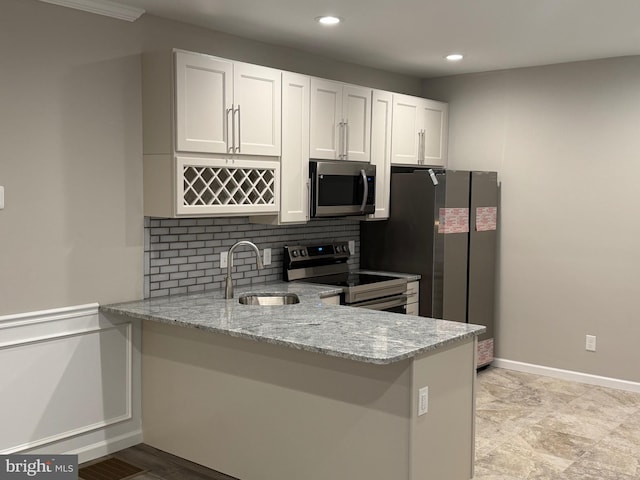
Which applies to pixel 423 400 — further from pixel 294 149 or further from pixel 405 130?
pixel 405 130

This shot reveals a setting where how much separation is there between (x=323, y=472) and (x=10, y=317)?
67.6 inches

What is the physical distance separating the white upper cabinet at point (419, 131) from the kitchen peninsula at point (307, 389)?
1.92 metres

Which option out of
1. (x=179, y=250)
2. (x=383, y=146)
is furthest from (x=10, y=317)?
(x=383, y=146)

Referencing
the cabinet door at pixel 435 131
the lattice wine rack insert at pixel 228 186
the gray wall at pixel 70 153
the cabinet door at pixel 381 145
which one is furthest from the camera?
the cabinet door at pixel 435 131

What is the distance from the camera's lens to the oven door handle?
4789 millimetres

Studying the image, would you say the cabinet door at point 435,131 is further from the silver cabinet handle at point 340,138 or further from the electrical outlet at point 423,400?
the electrical outlet at point 423,400

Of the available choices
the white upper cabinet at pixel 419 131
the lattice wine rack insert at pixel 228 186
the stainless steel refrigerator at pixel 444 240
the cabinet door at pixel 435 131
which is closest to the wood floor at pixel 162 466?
the lattice wine rack insert at pixel 228 186

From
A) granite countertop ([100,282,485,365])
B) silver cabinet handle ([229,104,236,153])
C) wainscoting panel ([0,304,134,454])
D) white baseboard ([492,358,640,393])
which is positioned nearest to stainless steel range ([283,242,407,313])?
granite countertop ([100,282,485,365])

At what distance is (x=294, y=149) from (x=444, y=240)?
146 cm

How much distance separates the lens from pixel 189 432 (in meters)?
3.72

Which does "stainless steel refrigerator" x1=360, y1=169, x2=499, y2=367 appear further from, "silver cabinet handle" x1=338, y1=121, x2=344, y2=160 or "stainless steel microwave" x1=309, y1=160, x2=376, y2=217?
"silver cabinet handle" x1=338, y1=121, x2=344, y2=160

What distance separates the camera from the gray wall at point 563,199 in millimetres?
5086

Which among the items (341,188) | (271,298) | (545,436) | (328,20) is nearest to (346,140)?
(341,188)

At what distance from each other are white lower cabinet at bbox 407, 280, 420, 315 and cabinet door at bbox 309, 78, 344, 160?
1.16 metres
